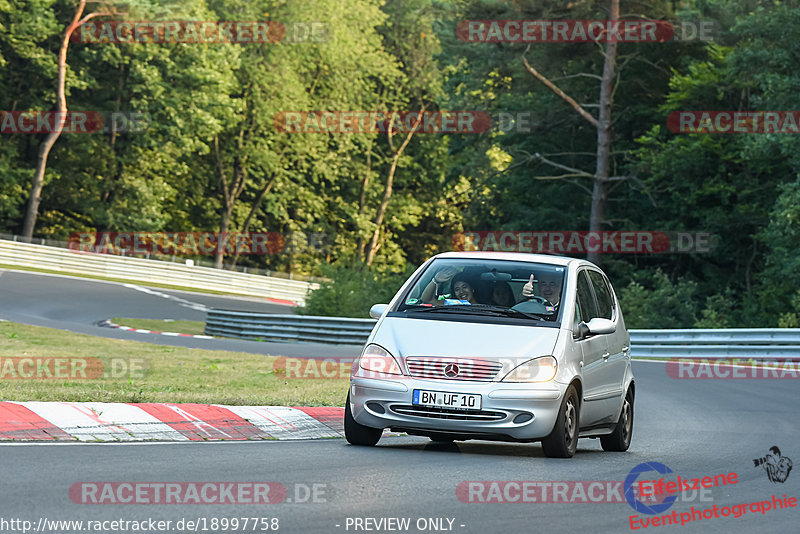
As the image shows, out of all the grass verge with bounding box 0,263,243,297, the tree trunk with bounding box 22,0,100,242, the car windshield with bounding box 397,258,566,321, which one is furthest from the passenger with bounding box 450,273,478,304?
the tree trunk with bounding box 22,0,100,242

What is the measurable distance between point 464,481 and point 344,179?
69.9 metres

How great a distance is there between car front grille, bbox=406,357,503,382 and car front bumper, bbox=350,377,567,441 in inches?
1.8

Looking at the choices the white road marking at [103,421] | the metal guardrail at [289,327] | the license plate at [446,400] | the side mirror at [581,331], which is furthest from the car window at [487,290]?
the metal guardrail at [289,327]

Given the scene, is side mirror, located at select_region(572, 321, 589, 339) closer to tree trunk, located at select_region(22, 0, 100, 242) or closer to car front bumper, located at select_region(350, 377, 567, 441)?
car front bumper, located at select_region(350, 377, 567, 441)

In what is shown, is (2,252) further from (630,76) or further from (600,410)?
(600,410)

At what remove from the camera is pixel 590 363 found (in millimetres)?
10852

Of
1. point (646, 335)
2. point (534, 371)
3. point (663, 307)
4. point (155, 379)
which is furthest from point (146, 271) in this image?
point (534, 371)

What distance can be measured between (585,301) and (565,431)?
1.69 m

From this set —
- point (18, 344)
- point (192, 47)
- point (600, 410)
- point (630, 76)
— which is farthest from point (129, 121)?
point (600, 410)

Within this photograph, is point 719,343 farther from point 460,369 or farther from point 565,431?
point 460,369

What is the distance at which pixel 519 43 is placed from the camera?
4556 cm

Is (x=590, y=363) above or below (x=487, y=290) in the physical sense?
below

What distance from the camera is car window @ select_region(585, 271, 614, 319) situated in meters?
12.0

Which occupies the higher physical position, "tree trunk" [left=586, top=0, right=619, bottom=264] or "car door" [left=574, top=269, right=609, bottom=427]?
"tree trunk" [left=586, top=0, right=619, bottom=264]
